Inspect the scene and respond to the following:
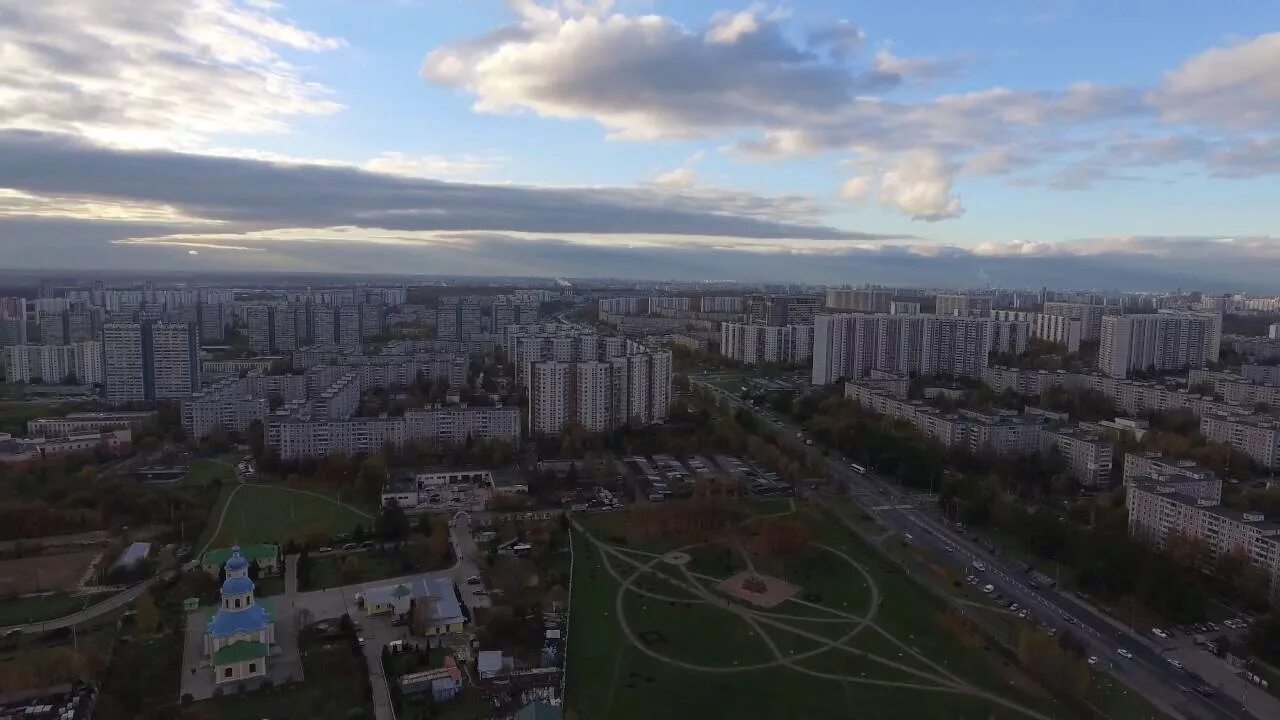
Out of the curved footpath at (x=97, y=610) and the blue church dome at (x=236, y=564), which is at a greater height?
the blue church dome at (x=236, y=564)

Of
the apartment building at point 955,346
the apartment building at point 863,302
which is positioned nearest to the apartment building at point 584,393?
the apartment building at point 955,346

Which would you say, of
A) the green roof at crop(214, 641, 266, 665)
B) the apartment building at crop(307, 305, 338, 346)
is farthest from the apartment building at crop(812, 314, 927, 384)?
the green roof at crop(214, 641, 266, 665)

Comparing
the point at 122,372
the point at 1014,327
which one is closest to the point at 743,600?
the point at 122,372

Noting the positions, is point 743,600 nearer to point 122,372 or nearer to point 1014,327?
point 122,372

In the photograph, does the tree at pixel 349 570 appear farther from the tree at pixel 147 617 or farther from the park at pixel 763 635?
the park at pixel 763 635

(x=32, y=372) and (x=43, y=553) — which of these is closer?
(x=43, y=553)

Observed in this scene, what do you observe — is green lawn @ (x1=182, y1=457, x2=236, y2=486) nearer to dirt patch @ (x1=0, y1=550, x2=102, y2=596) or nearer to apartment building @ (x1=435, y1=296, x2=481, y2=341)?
dirt patch @ (x1=0, y1=550, x2=102, y2=596)
